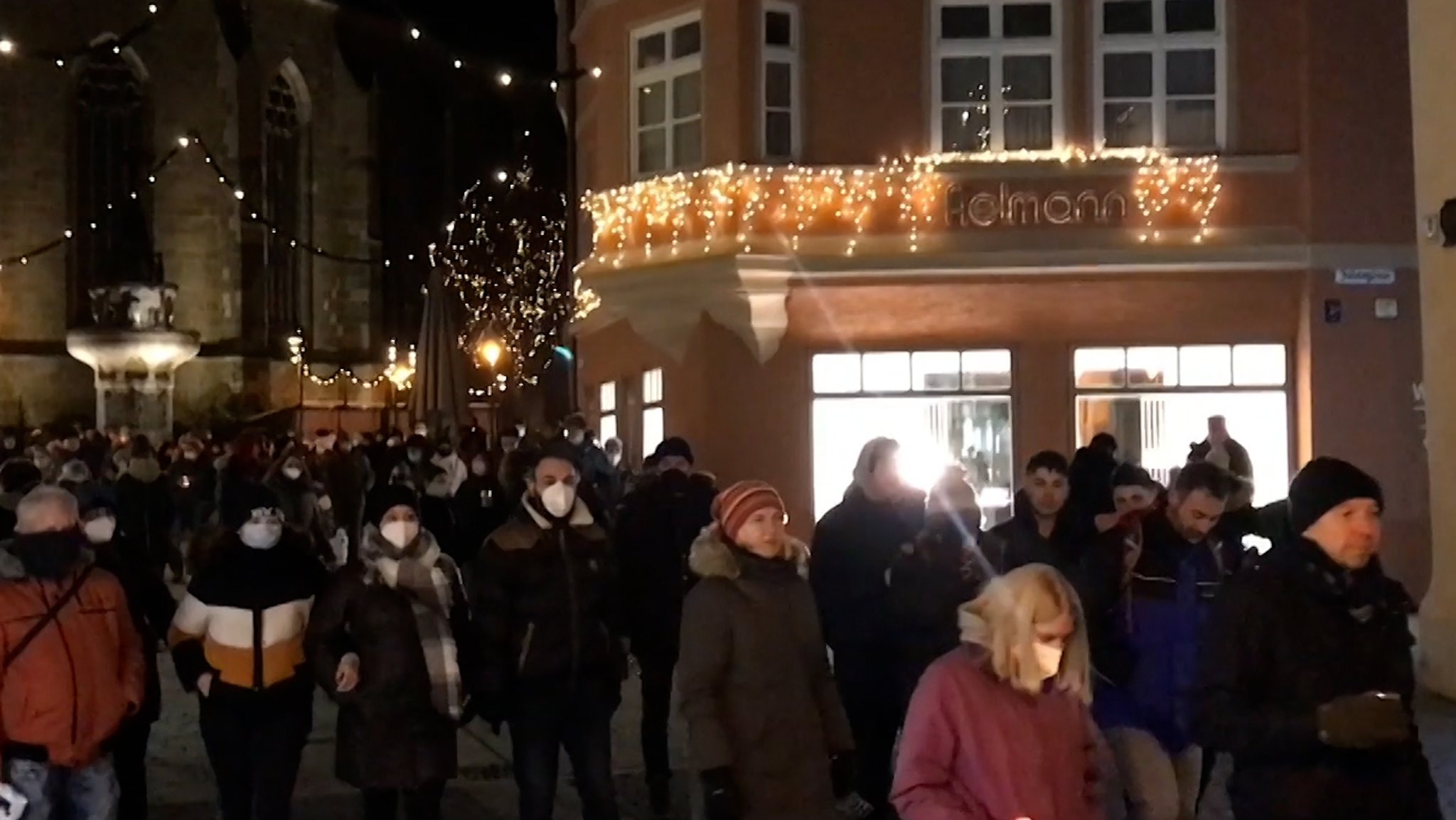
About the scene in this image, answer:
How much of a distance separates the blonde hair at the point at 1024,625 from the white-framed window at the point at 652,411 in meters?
14.3

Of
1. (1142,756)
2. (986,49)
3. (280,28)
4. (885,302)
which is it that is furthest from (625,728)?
(280,28)

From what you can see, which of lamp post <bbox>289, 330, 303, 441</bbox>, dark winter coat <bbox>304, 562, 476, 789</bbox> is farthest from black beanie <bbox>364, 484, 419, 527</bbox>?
lamp post <bbox>289, 330, 303, 441</bbox>

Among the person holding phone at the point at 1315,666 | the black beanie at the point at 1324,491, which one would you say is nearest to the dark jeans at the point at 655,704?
the person holding phone at the point at 1315,666

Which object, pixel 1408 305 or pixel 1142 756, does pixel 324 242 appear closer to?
pixel 1408 305

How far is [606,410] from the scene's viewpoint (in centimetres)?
2194

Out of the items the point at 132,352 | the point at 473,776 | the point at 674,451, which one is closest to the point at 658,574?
the point at 674,451

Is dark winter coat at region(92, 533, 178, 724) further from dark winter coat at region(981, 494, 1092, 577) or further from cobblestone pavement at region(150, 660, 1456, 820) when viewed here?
dark winter coat at region(981, 494, 1092, 577)

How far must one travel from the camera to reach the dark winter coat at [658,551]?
9883 mm

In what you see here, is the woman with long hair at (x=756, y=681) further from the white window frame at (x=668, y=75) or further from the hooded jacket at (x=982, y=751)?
the white window frame at (x=668, y=75)

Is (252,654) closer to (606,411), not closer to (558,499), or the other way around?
(558,499)

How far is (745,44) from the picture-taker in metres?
17.6

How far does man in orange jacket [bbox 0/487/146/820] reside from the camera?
22.2 feet

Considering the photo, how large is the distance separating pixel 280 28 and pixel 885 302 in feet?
105

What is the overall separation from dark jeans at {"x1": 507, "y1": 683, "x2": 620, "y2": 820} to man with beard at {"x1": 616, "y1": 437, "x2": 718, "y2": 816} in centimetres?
172
